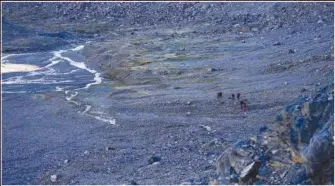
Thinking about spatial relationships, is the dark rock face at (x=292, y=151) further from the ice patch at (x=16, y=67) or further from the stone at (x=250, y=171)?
the ice patch at (x=16, y=67)

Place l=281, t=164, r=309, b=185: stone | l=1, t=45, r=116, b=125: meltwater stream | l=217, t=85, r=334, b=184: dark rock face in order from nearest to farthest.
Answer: l=217, t=85, r=334, b=184: dark rock face < l=281, t=164, r=309, b=185: stone < l=1, t=45, r=116, b=125: meltwater stream

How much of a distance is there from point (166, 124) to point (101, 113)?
5282 mm

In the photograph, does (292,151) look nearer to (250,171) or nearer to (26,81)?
(250,171)

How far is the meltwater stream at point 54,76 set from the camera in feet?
132

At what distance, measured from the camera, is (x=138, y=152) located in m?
23.2

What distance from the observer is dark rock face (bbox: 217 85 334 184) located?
43.4ft

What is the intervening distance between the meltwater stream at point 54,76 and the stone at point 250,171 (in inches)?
601

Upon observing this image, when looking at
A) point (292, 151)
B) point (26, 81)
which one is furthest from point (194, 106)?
point (26, 81)

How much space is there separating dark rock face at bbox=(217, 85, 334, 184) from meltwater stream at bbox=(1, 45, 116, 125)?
14381 millimetres

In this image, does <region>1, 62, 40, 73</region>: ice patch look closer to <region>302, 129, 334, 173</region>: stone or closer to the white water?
the white water

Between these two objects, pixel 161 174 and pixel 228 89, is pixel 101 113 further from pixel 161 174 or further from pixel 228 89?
pixel 161 174

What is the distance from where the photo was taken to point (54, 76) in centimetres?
4666

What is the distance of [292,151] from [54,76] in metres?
34.2

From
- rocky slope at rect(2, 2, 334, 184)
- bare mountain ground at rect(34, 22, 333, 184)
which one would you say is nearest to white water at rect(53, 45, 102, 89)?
rocky slope at rect(2, 2, 334, 184)
